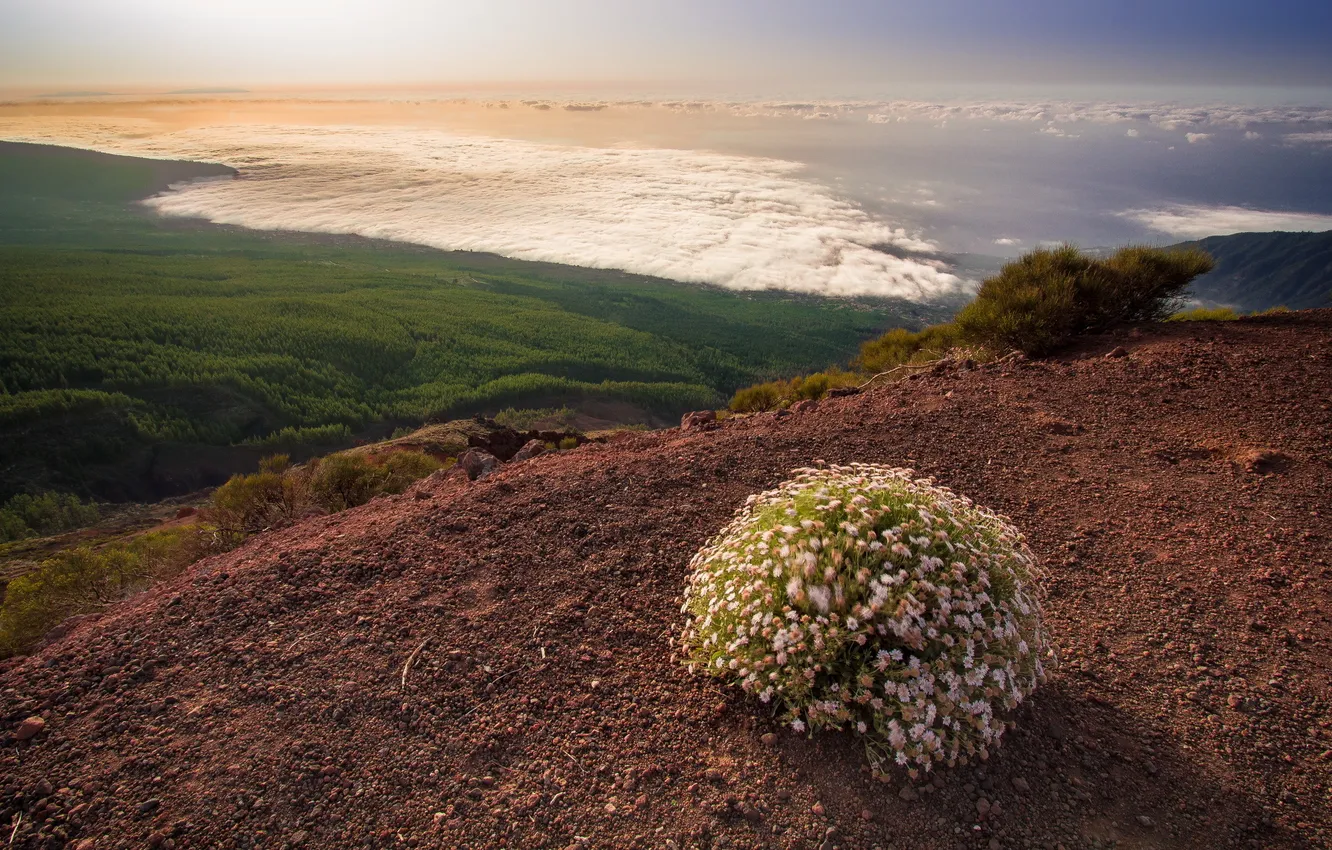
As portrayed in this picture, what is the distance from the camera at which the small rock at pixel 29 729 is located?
3.86 metres

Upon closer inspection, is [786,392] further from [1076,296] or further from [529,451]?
[529,451]

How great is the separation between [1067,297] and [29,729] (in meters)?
12.8

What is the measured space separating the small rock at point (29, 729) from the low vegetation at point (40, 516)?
48338 millimetres

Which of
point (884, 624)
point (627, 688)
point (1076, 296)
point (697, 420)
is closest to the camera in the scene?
point (884, 624)

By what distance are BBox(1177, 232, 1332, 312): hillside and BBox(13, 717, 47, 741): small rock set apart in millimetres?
176154

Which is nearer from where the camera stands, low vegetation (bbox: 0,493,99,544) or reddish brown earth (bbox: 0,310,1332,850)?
reddish brown earth (bbox: 0,310,1332,850)

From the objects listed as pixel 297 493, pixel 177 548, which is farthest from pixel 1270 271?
pixel 177 548

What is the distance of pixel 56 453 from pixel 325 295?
48808 mm

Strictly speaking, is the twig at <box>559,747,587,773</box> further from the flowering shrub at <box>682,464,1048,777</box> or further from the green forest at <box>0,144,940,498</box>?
the green forest at <box>0,144,940,498</box>

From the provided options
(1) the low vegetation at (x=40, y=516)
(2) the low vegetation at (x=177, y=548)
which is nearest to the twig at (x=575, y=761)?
(2) the low vegetation at (x=177, y=548)

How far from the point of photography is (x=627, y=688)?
417 cm

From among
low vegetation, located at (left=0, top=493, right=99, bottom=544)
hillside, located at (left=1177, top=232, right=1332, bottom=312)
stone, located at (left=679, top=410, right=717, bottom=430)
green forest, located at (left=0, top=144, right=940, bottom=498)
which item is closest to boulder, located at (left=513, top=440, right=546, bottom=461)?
stone, located at (left=679, top=410, right=717, bottom=430)

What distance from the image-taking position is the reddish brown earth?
330 centimetres

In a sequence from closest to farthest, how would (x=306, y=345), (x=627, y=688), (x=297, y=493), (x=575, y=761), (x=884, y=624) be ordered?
(x=884, y=624), (x=575, y=761), (x=627, y=688), (x=297, y=493), (x=306, y=345)
